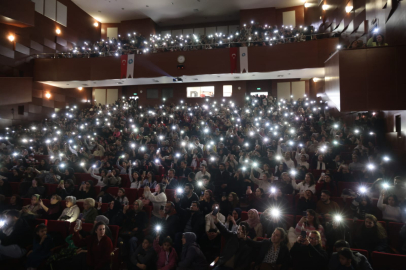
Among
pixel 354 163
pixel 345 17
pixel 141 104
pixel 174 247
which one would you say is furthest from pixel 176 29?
pixel 174 247

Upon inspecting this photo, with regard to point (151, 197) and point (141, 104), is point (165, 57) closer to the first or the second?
point (141, 104)

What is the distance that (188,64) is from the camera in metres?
13.3

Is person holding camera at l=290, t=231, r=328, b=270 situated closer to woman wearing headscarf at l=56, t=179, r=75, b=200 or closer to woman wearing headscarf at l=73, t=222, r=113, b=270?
woman wearing headscarf at l=73, t=222, r=113, b=270

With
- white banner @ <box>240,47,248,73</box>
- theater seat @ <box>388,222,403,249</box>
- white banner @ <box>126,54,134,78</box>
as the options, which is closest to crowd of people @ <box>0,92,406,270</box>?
theater seat @ <box>388,222,403,249</box>

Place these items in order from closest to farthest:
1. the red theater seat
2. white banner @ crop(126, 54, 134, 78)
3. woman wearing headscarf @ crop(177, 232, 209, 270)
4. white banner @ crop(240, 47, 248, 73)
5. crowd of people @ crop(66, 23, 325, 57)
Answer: woman wearing headscarf @ crop(177, 232, 209, 270) → the red theater seat → crowd of people @ crop(66, 23, 325, 57) → white banner @ crop(240, 47, 248, 73) → white banner @ crop(126, 54, 134, 78)

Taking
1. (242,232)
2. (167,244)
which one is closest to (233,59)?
(242,232)

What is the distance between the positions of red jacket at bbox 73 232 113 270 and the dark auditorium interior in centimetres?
2

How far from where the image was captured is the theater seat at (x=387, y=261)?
3033mm

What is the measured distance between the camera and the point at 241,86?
1608 cm

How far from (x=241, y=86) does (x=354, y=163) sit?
35.2 ft

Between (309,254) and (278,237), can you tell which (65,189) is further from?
(309,254)

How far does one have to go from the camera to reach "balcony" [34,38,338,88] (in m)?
11.8

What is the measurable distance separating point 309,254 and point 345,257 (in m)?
0.39

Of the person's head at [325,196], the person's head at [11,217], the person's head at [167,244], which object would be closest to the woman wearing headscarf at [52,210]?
the person's head at [11,217]
